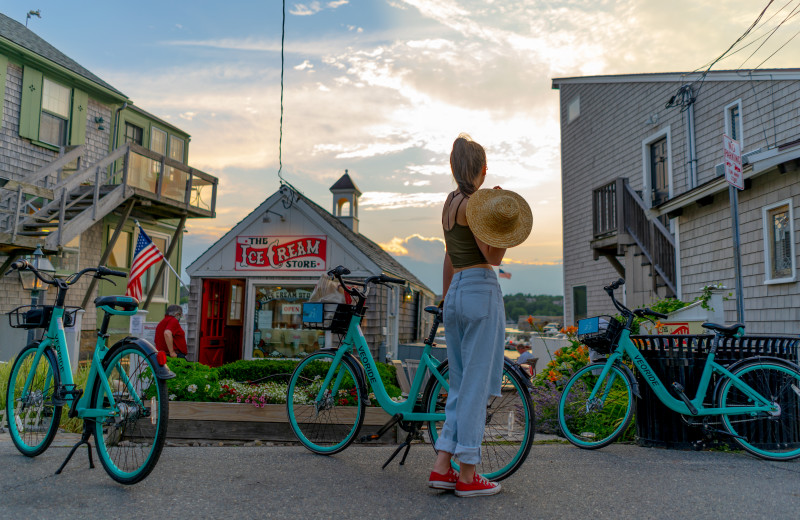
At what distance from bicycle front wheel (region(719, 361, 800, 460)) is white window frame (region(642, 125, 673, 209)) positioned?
10.8 m

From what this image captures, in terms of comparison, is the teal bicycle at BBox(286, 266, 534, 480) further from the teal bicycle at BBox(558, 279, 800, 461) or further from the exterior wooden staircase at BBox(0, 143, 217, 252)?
the exterior wooden staircase at BBox(0, 143, 217, 252)

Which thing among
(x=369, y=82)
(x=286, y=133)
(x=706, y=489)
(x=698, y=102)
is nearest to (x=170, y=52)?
(x=286, y=133)

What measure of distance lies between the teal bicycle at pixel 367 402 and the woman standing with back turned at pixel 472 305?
1.11 ft

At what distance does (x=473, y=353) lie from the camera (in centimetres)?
316

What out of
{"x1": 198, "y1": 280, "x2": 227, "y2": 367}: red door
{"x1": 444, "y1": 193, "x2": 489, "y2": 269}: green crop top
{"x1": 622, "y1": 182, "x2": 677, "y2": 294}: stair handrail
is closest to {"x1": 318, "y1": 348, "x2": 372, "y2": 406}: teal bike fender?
{"x1": 444, "y1": 193, "x2": 489, "y2": 269}: green crop top

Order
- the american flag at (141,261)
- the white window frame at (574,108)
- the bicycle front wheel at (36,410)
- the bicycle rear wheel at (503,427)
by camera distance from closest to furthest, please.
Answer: the bicycle rear wheel at (503,427), the bicycle front wheel at (36,410), the american flag at (141,261), the white window frame at (574,108)

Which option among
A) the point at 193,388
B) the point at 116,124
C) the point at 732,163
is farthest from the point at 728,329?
the point at 116,124

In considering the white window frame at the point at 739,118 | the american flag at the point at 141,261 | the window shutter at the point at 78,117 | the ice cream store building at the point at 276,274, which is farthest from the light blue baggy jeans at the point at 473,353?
the window shutter at the point at 78,117

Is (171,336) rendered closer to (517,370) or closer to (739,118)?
(517,370)

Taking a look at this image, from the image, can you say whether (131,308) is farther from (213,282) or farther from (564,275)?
(564,275)

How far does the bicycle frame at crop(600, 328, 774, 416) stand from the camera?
4.23 m

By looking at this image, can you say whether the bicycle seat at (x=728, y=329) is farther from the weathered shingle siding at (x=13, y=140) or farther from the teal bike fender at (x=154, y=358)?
the weathered shingle siding at (x=13, y=140)

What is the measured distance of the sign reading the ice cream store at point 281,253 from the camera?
12.3 m

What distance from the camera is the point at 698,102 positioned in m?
13.6
